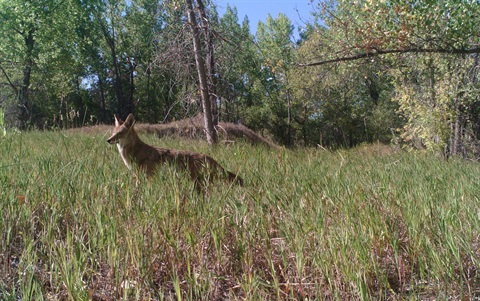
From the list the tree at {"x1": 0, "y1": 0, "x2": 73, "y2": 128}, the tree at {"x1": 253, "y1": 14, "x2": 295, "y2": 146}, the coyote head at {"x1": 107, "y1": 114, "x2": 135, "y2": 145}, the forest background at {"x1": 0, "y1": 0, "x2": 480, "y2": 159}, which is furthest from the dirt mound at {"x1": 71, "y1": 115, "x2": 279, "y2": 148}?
the tree at {"x1": 253, "y1": 14, "x2": 295, "y2": 146}

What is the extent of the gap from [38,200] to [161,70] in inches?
288

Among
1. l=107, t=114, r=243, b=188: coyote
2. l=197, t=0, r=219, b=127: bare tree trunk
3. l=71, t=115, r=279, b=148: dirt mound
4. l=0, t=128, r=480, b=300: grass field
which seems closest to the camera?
l=0, t=128, r=480, b=300: grass field

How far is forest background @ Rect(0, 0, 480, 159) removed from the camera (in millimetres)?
8953

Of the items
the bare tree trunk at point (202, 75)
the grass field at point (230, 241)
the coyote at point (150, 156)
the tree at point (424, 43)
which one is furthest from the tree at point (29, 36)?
the grass field at point (230, 241)

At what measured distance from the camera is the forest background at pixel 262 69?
29.4ft

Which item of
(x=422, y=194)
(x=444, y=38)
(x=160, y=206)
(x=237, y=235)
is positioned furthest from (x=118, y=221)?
(x=444, y=38)

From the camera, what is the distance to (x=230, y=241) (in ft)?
9.80

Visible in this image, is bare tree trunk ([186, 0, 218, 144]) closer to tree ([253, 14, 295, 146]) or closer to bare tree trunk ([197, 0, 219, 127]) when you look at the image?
bare tree trunk ([197, 0, 219, 127])

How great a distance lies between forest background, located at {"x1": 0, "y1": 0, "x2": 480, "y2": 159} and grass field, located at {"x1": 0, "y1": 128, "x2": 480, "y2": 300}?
138cm

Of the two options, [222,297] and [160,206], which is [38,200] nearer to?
[160,206]

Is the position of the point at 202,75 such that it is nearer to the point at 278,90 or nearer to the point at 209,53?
the point at 209,53

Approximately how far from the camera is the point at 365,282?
88.7 inches

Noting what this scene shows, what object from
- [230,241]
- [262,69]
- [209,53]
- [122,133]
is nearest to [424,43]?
[209,53]

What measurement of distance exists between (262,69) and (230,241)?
20.1 meters
